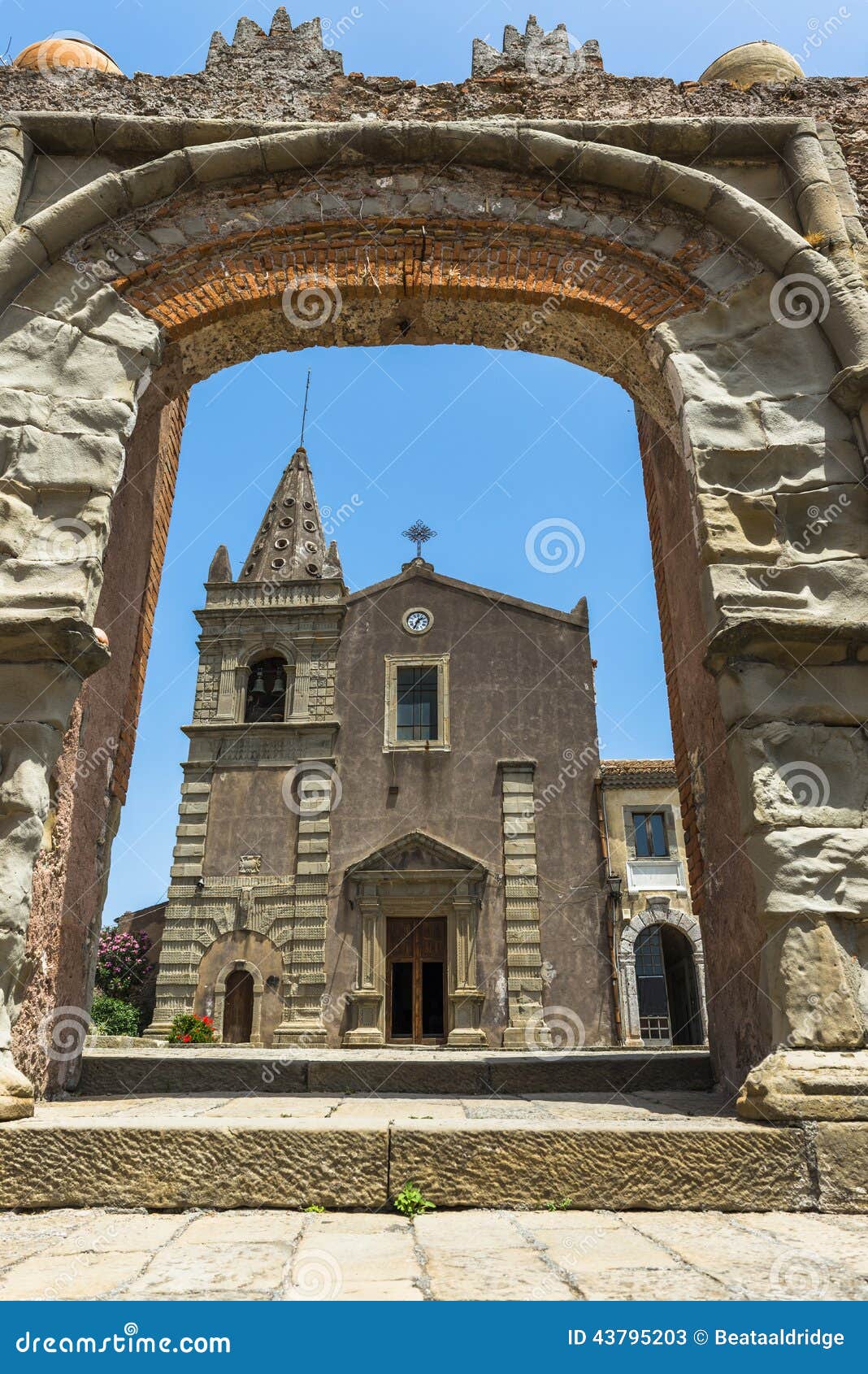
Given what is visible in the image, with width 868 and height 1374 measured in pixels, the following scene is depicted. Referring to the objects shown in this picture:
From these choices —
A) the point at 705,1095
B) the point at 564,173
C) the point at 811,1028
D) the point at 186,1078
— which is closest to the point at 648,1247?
the point at 811,1028

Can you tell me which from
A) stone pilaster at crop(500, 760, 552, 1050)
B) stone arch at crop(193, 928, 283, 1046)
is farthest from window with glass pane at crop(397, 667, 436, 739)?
stone arch at crop(193, 928, 283, 1046)

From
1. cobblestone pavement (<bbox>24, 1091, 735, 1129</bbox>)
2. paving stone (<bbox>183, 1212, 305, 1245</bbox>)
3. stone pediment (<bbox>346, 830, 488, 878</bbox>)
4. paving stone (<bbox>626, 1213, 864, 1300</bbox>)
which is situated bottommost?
paving stone (<bbox>626, 1213, 864, 1300</bbox>)

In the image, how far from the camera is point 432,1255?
7.43ft

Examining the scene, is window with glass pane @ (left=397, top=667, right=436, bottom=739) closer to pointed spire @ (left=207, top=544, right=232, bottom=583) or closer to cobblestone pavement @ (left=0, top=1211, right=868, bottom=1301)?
pointed spire @ (left=207, top=544, right=232, bottom=583)

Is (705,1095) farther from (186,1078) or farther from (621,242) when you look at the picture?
(621,242)

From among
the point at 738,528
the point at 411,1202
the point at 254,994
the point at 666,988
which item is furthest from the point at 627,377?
the point at 666,988

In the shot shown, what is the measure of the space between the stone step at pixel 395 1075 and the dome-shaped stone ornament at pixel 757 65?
663cm

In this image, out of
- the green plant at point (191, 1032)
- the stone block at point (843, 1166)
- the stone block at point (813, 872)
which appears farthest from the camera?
the green plant at point (191, 1032)

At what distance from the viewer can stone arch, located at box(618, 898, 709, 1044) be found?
1717 cm

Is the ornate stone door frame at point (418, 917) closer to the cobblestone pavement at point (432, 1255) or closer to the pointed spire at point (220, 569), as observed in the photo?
the pointed spire at point (220, 569)

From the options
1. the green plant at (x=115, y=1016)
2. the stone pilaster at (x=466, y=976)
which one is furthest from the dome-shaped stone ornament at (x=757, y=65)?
the green plant at (x=115, y=1016)

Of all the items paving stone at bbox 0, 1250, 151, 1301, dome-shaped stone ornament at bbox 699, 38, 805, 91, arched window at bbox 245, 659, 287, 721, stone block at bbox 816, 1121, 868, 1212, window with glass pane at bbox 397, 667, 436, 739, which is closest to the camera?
paving stone at bbox 0, 1250, 151, 1301

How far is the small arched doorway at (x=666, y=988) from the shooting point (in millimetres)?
17594

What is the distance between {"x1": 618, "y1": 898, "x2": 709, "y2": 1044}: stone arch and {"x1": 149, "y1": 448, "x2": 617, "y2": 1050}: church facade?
47 centimetres
